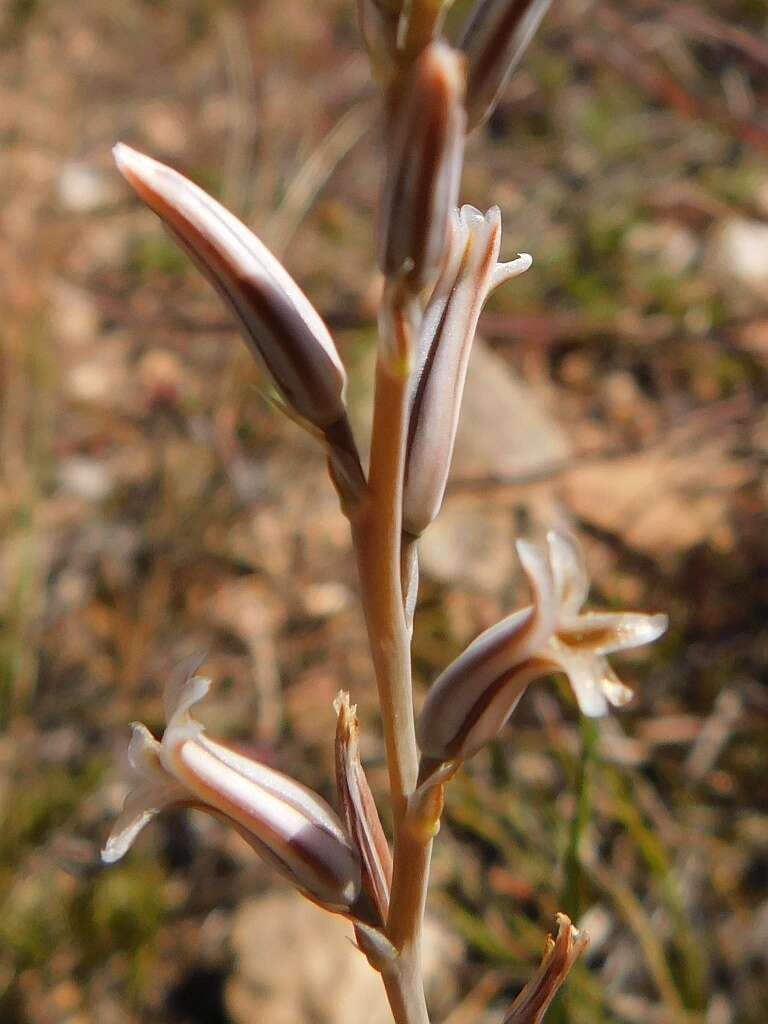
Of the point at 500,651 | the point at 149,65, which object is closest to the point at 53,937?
the point at 500,651

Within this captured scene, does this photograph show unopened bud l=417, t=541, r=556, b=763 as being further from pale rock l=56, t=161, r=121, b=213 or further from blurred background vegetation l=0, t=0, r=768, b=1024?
pale rock l=56, t=161, r=121, b=213

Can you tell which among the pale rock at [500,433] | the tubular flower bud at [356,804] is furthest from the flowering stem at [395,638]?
the pale rock at [500,433]

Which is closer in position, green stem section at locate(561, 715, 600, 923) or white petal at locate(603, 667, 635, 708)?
white petal at locate(603, 667, 635, 708)

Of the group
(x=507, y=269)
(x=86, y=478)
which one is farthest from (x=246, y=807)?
(x=86, y=478)

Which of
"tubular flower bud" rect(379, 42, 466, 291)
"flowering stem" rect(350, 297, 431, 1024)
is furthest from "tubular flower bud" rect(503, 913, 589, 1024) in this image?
"tubular flower bud" rect(379, 42, 466, 291)

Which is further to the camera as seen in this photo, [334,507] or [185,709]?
[334,507]

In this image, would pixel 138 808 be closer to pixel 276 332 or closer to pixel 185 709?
pixel 185 709

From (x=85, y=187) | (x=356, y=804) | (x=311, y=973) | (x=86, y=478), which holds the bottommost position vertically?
(x=311, y=973)
